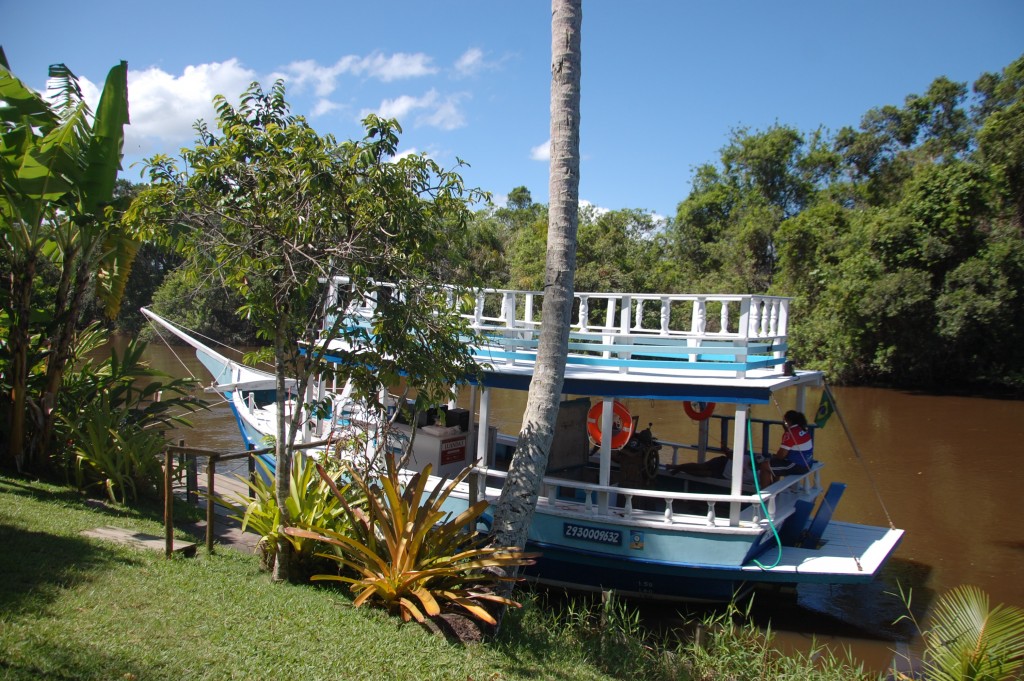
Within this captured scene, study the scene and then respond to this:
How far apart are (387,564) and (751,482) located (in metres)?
4.86

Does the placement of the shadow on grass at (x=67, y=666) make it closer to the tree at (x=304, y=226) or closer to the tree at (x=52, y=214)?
the tree at (x=304, y=226)

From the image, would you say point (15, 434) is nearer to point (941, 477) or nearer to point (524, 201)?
point (941, 477)

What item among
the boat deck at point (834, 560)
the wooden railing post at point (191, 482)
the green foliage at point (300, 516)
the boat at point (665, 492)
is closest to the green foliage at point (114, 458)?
the wooden railing post at point (191, 482)

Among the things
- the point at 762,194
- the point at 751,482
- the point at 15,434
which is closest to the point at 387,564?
the point at 751,482

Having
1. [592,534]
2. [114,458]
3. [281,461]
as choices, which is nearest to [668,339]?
[592,534]

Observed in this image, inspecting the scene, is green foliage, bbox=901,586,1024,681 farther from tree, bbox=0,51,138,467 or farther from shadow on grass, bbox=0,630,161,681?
tree, bbox=0,51,138,467

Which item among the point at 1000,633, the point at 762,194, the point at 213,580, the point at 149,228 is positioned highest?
the point at 762,194

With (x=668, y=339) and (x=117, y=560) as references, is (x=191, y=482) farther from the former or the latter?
(x=668, y=339)

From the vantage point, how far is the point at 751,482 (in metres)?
8.91

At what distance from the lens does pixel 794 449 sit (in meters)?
9.00

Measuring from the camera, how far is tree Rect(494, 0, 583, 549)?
618cm

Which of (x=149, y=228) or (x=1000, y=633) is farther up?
(x=149, y=228)

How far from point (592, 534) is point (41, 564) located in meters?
4.95

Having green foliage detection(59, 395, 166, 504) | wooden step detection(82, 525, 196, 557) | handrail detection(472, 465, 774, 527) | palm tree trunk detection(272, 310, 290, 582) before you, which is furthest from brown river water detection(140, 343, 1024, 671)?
green foliage detection(59, 395, 166, 504)
